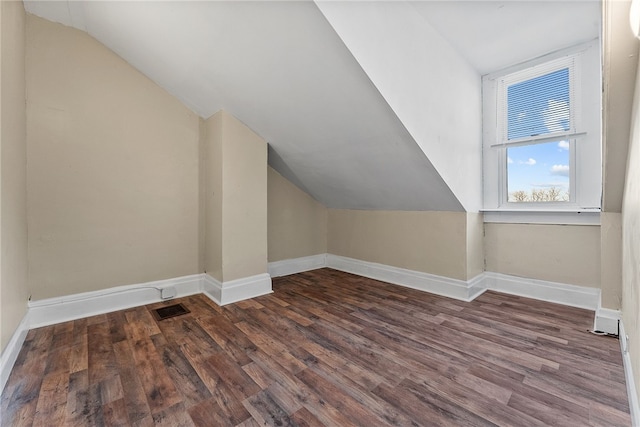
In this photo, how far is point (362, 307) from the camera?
241 cm

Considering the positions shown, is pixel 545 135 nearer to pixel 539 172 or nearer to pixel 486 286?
pixel 539 172

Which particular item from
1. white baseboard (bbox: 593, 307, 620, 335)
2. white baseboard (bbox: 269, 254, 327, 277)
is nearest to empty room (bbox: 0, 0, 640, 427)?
white baseboard (bbox: 593, 307, 620, 335)

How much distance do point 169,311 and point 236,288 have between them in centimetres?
58

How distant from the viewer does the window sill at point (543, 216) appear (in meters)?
2.34

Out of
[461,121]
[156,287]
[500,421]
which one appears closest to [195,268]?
[156,287]

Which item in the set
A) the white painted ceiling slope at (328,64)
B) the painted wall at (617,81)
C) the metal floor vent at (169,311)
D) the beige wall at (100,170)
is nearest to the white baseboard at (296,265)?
the beige wall at (100,170)

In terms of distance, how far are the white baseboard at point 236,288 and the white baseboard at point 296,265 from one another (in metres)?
0.64

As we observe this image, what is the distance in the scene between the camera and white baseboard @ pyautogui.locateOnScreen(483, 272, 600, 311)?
2.33m

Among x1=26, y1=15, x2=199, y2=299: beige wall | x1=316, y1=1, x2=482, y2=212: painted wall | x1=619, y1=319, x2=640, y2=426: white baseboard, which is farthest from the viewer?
x1=26, y1=15, x2=199, y2=299: beige wall

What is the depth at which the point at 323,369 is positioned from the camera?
4.90 ft

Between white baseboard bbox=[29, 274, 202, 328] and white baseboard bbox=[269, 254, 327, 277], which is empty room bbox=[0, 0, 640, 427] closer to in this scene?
white baseboard bbox=[29, 274, 202, 328]

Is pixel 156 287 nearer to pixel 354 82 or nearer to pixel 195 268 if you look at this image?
Result: pixel 195 268

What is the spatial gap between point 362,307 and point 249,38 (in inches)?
89.4

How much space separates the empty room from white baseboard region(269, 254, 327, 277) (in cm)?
23
